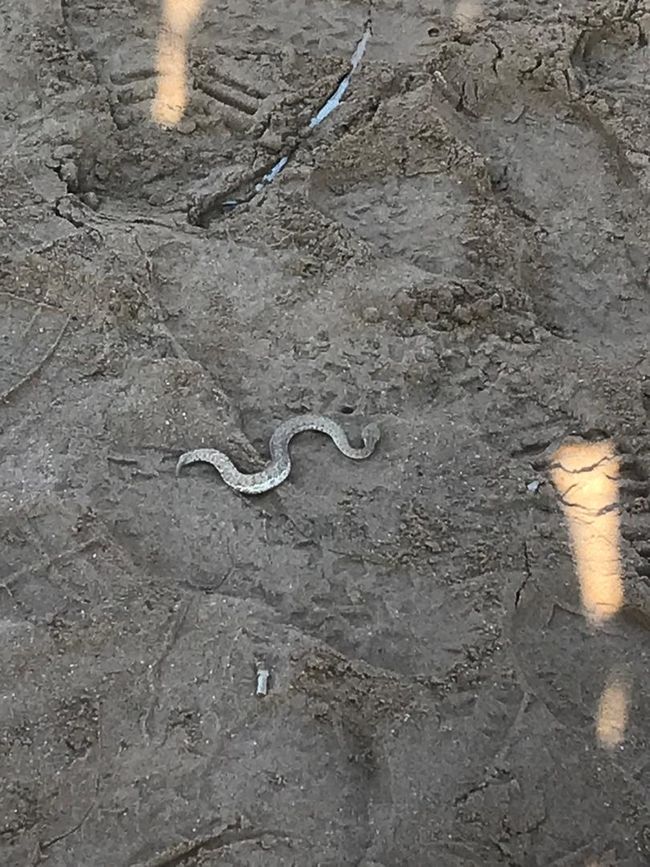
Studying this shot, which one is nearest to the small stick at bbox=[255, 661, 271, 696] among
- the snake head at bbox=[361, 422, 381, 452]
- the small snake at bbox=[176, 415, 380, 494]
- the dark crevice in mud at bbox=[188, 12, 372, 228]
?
the small snake at bbox=[176, 415, 380, 494]

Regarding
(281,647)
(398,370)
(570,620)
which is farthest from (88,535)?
(570,620)

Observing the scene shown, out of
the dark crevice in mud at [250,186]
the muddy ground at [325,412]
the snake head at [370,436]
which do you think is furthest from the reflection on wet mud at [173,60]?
the snake head at [370,436]

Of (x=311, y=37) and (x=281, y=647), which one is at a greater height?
(x=311, y=37)

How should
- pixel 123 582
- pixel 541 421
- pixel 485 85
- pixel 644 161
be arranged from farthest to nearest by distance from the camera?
pixel 485 85 < pixel 644 161 < pixel 541 421 < pixel 123 582

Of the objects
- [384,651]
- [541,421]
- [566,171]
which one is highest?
[566,171]

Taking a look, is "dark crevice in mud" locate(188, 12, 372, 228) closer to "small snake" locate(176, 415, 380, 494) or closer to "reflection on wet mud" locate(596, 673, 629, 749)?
"small snake" locate(176, 415, 380, 494)

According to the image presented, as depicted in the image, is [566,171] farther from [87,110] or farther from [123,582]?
[123,582]

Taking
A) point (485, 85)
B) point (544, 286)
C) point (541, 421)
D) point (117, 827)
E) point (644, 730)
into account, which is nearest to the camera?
point (117, 827)
